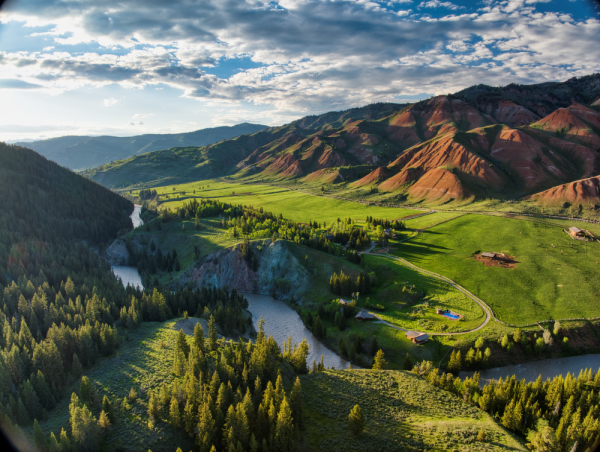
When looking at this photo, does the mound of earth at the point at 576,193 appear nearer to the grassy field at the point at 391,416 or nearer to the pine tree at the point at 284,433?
the grassy field at the point at 391,416

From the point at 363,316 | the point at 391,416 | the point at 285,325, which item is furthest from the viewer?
the point at 285,325

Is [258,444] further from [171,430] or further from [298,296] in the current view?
[298,296]

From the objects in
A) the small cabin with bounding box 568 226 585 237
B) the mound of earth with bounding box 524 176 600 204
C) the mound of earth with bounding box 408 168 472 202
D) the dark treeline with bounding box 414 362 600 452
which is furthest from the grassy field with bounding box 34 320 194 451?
the mound of earth with bounding box 524 176 600 204

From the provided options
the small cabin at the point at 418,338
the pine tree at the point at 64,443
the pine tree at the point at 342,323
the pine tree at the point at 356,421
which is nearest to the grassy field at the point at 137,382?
the pine tree at the point at 64,443

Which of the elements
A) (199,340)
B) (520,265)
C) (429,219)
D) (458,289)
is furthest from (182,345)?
(429,219)

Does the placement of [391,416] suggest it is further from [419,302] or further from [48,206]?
[48,206]

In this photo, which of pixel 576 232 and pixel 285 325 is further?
pixel 576 232

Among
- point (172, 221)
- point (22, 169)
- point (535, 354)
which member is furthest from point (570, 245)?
point (22, 169)

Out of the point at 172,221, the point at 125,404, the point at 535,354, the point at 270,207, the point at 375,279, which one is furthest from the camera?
the point at 270,207
